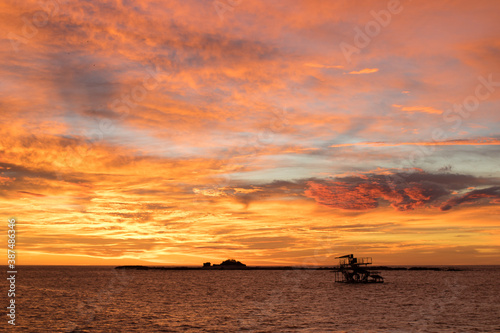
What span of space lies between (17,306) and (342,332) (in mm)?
50306

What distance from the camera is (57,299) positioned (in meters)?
76.2

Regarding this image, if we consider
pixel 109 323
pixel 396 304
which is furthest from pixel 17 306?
pixel 396 304

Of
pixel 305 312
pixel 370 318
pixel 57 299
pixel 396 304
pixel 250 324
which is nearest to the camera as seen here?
pixel 250 324

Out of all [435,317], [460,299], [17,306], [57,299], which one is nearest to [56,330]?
[17,306]

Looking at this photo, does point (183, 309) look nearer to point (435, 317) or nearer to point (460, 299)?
point (435, 317)

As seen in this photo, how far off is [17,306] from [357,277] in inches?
3629

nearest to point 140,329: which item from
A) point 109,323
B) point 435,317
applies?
point 109,323

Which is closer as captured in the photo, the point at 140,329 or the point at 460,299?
the point at 140,329

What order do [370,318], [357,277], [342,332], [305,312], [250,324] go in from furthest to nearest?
1. [357,277]
2. [305,312]
3. [370,318]
4. [250,324]
5. [342,332]

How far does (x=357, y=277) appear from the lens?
410ft

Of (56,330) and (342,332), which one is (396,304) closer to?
(342,332)

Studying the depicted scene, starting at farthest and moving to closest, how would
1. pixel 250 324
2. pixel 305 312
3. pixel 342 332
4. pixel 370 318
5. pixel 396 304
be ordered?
1. pixel 396 304
2. pixel 305 312
3. pixel 370 318
4. pixel 250 324
5. pixel 342 332

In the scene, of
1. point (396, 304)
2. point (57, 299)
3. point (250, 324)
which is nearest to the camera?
point (250, 324)

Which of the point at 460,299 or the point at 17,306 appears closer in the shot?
the point at 17,306
